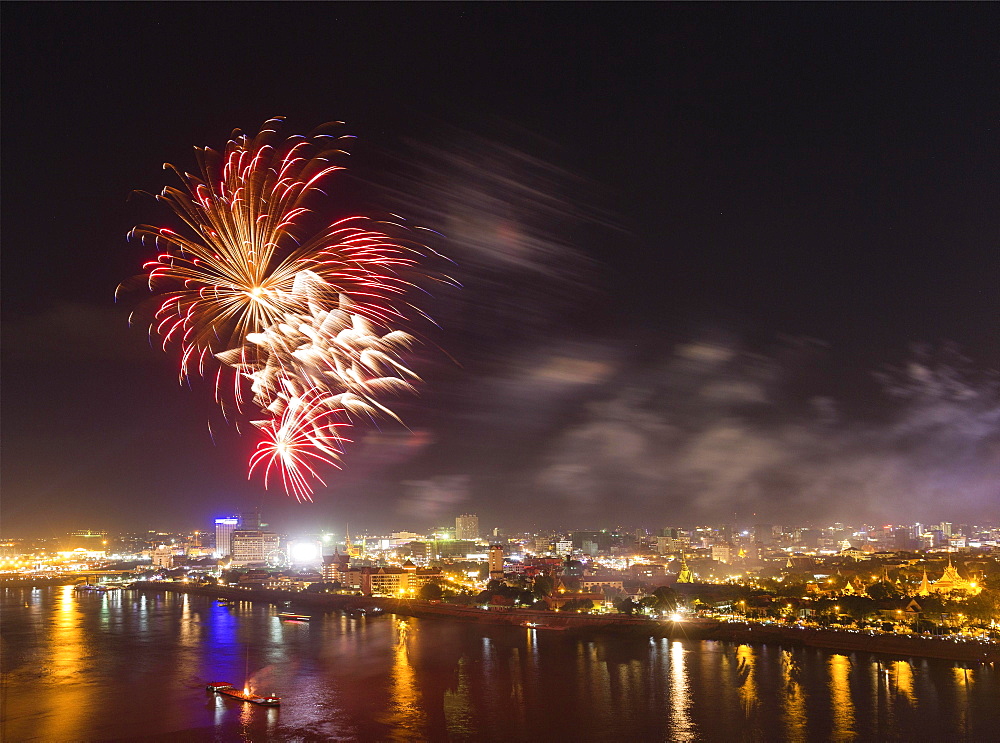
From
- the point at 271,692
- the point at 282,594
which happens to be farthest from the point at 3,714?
the point at 282,594

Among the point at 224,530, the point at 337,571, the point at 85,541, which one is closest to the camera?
the point at 337,571

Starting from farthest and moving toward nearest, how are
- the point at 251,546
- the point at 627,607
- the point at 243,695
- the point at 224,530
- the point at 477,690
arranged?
1. the point at 224,530
2. the point at 251,546
3. the point at 627,607
4. the point at 477,690
5. the point at 243,695

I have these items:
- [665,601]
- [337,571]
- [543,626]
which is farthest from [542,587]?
[337,571]

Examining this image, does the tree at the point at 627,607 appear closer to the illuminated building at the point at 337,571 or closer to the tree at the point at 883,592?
the tree at the point at 883,592

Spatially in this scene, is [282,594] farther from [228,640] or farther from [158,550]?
[158,550]

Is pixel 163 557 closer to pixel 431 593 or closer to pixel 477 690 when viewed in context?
pixel 431 593

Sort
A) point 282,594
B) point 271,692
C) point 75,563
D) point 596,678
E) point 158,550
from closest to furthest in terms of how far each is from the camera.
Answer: point 271,692 < point 596,678 < point 282,594 < point 75,563 < point 158,550
